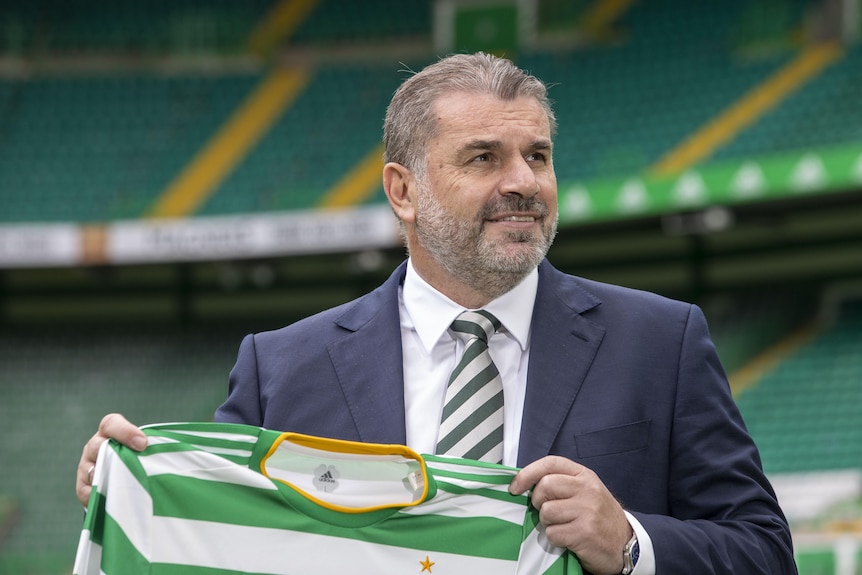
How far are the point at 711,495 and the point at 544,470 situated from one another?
0.40 meters

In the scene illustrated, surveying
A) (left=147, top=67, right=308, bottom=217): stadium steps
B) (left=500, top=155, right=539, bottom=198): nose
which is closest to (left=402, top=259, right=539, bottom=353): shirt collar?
(left=500, top=155, right=539, bottom=198): nose

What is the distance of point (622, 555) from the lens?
231 cm

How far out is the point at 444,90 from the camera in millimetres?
2762

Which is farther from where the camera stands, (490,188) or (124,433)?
(490,188)

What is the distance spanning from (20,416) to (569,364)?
13086mm

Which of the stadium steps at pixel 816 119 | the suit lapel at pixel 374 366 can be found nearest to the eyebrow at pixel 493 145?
the suit lapel at pixel 374 366

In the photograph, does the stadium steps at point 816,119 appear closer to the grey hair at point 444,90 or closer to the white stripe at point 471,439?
the grey hair at point 444,90

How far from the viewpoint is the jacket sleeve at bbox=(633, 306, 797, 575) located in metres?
2.37

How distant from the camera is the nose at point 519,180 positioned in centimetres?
256

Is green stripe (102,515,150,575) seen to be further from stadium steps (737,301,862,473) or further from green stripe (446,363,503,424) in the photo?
stadium steps (737,301,862,473)

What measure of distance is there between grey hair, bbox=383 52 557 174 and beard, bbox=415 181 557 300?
0.40ft

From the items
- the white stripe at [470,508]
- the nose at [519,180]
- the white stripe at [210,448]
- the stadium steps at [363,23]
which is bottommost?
the white stripe at [470,508]

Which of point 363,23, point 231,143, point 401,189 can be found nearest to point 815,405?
point 231,143

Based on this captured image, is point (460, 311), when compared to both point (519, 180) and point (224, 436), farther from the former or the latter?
point (224, 436)
